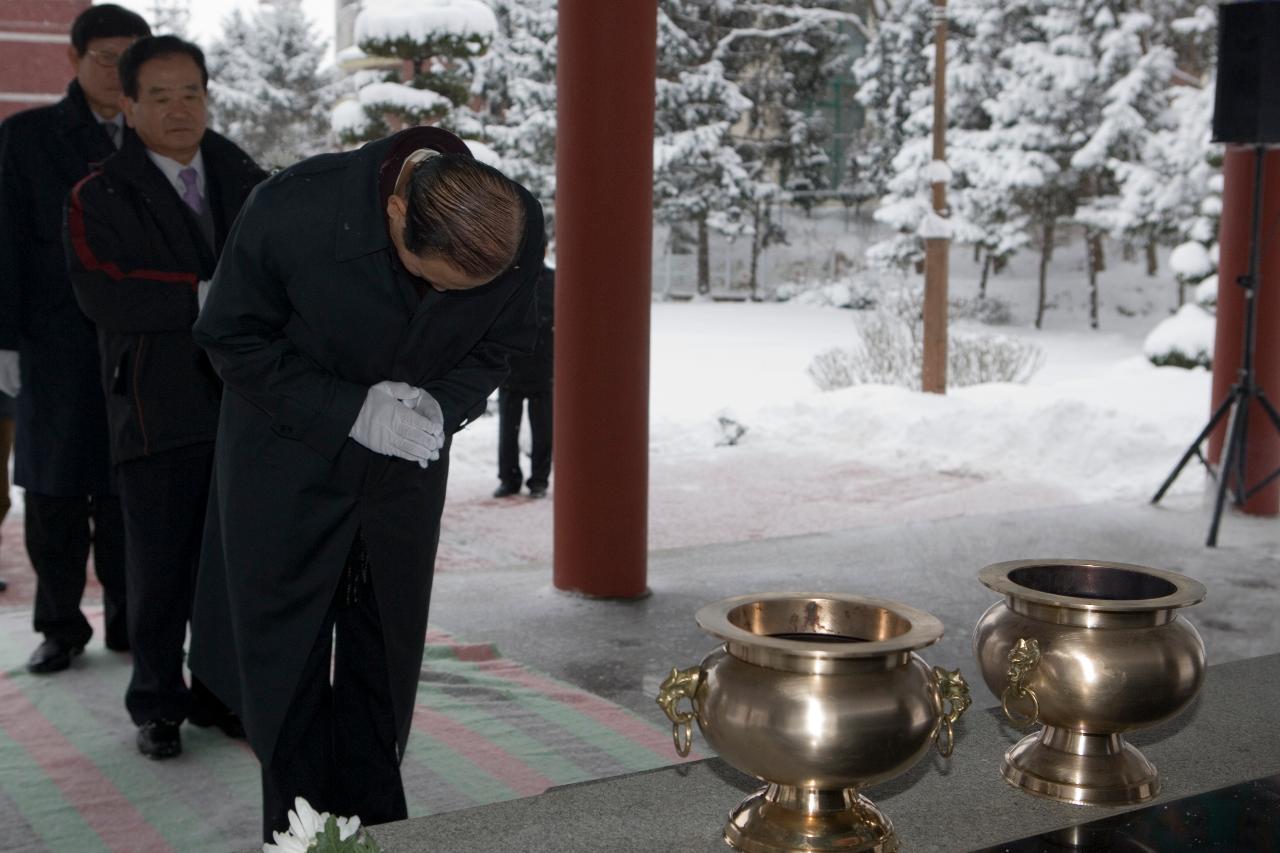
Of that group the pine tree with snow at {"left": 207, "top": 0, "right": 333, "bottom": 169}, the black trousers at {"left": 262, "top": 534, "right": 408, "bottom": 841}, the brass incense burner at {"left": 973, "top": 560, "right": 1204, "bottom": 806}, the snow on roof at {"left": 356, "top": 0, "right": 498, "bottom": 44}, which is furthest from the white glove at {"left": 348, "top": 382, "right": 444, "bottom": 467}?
the pine tree with snow at {"left": 207, "top": 0, "right": 333, "bottom": 169}

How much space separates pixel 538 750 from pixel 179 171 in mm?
1447

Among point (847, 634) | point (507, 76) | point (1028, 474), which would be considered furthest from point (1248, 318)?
point (507, 76)

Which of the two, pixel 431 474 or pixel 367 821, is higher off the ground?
pixel 431 474

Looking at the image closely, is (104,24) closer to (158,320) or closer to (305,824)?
(158,320)

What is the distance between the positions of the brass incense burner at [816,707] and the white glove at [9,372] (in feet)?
8.18

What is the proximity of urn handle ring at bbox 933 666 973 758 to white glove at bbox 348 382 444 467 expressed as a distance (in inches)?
37.7

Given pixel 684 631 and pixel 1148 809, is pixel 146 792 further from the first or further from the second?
pixel 1148 809

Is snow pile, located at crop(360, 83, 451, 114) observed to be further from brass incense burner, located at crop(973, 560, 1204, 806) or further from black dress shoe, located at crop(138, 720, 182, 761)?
brass incense burner, located at crop(973, 560, 1204, 806)

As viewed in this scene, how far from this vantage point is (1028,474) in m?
7.46

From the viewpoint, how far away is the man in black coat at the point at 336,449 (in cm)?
196

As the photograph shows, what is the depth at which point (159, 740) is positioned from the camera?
2.87 m

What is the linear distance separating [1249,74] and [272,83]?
2484cm

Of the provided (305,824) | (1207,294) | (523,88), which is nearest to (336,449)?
(305,824)

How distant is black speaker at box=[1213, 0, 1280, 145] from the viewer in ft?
16.1
